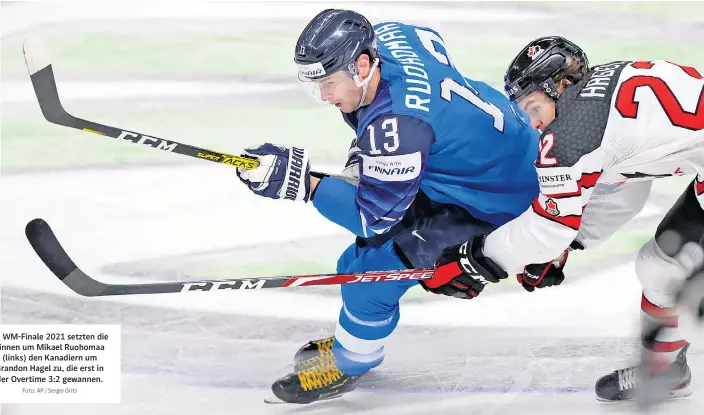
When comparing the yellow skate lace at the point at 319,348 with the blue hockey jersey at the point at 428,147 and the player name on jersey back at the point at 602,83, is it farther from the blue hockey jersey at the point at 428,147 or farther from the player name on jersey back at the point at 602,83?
the player name on jersey back at the point at 602,83

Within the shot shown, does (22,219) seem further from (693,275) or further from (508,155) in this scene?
(693,275)

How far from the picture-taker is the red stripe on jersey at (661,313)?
9.59ft

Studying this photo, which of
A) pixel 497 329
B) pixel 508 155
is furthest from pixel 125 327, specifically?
pixel 508 155

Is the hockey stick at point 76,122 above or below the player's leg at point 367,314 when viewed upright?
above

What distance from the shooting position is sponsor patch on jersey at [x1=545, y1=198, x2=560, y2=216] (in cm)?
248

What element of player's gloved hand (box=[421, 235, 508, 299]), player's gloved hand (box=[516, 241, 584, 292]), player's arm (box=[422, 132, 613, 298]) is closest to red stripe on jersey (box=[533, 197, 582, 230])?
player's arm (box=[422, 132, 613, 298])

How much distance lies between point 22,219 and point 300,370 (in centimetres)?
140

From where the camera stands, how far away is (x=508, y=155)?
2775 mm

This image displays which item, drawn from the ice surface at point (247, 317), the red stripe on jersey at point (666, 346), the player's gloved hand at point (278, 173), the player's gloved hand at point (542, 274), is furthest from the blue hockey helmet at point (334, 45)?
the red stripe on jersey at point (666, 346)

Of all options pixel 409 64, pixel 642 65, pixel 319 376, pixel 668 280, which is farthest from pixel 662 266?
pixel 319 376

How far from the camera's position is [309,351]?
10.8 feet

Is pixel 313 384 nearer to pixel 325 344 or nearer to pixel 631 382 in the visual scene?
pixel 325 344

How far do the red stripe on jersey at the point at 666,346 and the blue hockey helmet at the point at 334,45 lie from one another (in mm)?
1253

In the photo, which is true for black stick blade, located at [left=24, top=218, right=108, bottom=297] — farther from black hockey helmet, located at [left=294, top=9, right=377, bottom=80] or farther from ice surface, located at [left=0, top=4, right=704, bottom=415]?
black hockey helmet, located at [left=294, top=9, right=377, bottom=80]
